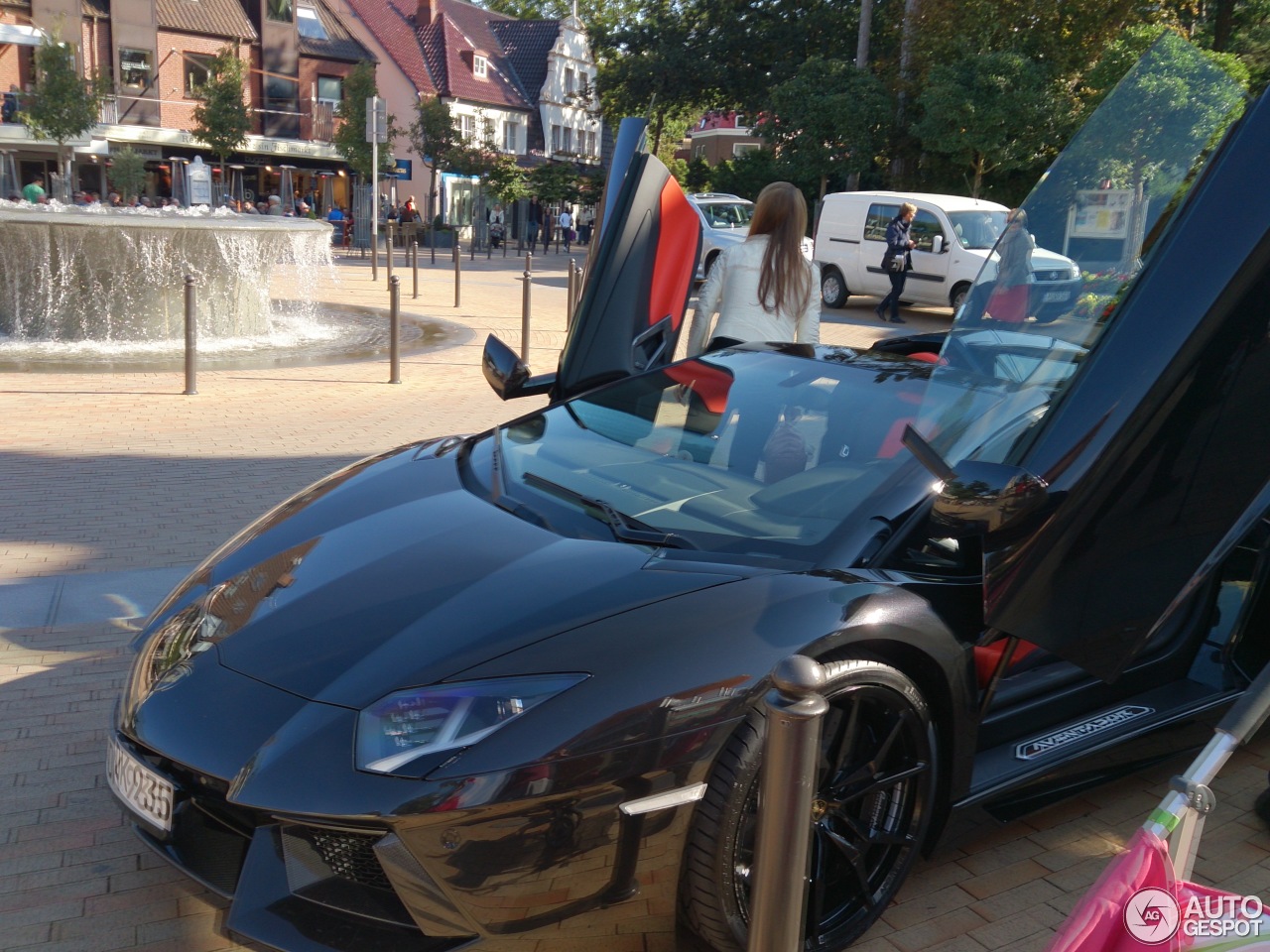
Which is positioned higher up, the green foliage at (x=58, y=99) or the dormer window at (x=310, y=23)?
the dormer window at (x=310, y=23)

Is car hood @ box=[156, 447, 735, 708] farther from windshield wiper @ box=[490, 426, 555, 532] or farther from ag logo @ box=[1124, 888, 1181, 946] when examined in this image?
ag logo @ box=[1124, 888, 1181, 946]

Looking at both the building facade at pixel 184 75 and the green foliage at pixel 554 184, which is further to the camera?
the green foliage at pixel 554 184

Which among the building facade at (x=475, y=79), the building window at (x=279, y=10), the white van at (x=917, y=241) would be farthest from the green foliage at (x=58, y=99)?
the white van at (x=917, y=241)

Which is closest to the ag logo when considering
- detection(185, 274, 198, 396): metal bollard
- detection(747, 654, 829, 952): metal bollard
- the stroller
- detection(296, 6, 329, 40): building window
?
the stroller

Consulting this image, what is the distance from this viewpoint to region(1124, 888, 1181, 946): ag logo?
6.20ft

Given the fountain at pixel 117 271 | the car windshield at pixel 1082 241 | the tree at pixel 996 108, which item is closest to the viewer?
the car windshield at pixel 1082 241

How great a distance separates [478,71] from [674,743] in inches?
2140

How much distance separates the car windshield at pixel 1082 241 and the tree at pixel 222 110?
1569 inches

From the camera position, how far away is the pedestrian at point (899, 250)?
→ 17141mm

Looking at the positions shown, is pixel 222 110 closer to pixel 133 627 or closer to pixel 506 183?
pixel 506 183

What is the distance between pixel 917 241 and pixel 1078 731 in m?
15.6

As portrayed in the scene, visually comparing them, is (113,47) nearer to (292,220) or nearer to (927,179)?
(927,179)

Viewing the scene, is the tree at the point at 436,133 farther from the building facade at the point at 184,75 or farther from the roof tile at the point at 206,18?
the roof tile at the point at 206,18

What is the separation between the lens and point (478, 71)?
52656mm
